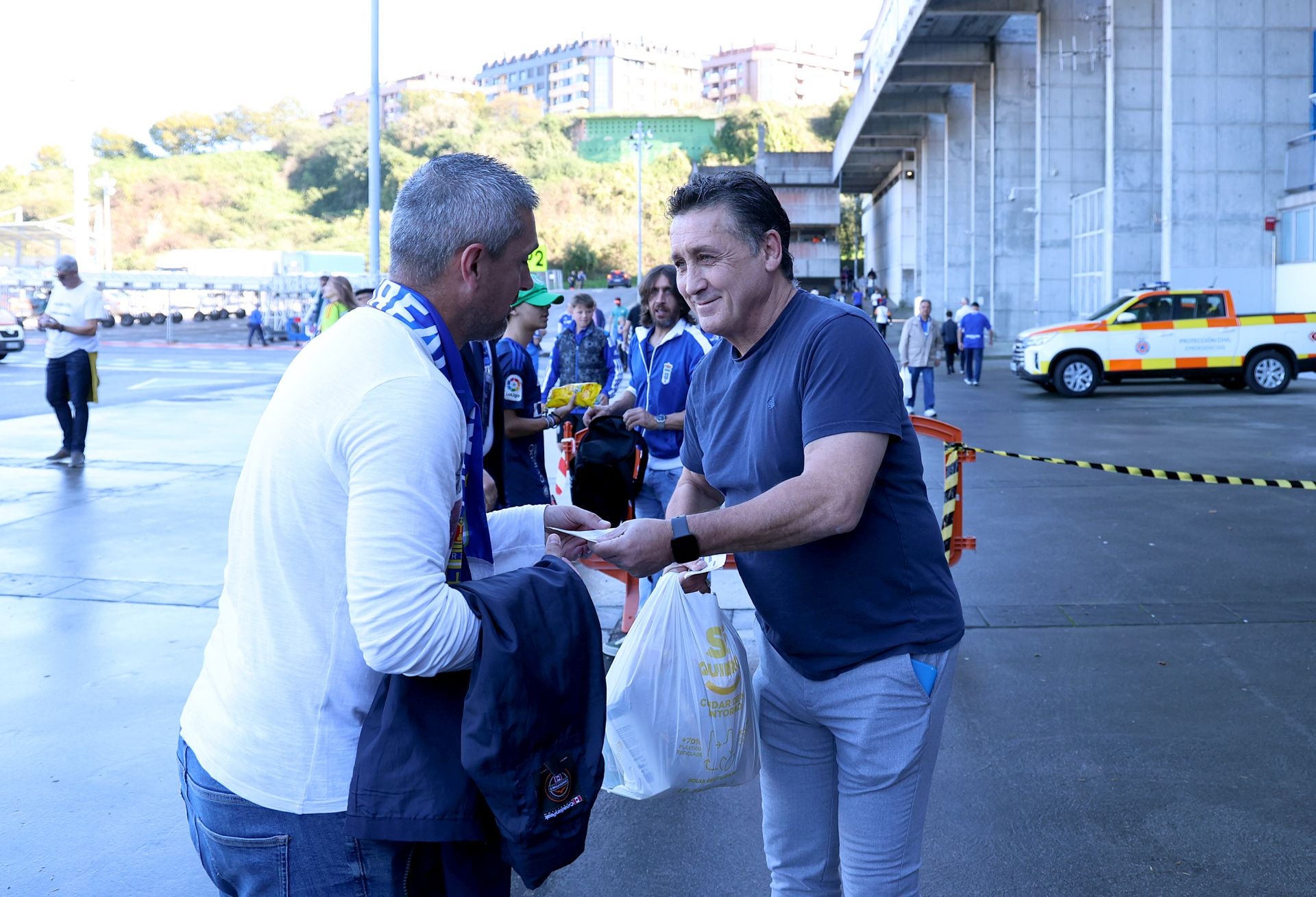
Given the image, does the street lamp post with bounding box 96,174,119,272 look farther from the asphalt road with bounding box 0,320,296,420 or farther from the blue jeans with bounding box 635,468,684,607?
the blue jeans with bounding box 635,468,684,607

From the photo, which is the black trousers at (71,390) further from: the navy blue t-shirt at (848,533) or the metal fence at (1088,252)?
the metal fence at (1088,252)

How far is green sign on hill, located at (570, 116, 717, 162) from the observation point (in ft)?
457

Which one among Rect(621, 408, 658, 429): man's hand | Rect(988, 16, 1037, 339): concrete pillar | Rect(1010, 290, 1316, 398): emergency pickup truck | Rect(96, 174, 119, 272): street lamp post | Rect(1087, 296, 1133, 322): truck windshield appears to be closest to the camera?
Rect(621, 408, 658, 429): man's hand

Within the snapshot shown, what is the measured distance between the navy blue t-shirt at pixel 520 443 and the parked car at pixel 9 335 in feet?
85.5

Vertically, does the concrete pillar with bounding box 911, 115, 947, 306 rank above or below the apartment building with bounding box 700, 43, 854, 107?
below

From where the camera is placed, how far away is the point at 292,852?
1.78 meters

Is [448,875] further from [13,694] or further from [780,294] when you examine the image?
[13,694]

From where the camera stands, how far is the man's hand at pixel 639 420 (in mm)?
5648

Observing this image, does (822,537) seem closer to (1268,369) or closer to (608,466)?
(608,466)

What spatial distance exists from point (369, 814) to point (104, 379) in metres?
24.5

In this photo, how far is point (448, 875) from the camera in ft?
5.76

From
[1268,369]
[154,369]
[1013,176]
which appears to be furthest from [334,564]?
[1013,176]

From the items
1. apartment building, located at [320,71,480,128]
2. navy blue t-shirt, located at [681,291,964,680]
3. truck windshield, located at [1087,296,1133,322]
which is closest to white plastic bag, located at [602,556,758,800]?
navy blue t-shirt, located at [681,291,964,680]

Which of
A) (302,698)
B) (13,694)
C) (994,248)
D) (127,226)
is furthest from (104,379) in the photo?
(127,226)
